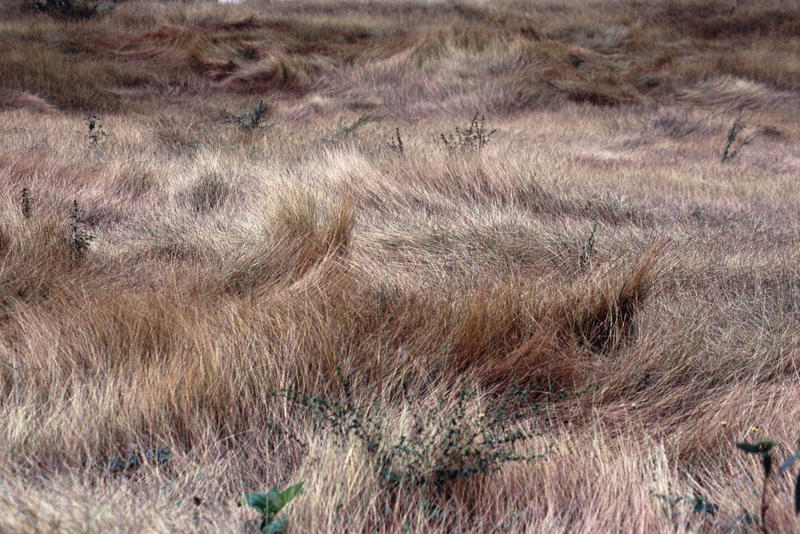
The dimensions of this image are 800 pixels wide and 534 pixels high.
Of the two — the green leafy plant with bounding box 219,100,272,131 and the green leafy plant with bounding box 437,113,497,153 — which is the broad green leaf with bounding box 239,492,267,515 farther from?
the green leafy plant with bounding box 219,100,272,131

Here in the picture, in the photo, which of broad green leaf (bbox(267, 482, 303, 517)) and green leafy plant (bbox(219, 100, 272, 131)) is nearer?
broad green leaf (bbox(267, 482, 303, 517))

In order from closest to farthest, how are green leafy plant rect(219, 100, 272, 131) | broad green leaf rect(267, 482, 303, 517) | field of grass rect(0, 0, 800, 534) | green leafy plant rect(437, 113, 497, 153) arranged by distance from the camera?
broad green leaf rect(267, 482, 303, 517)
field of grass rect(0, 0, 800, 534)
green leafy plant rect(437, 113, 497, 153)
green leafy plant rect(219, 100, 272, 131)

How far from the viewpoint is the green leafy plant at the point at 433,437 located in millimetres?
1337

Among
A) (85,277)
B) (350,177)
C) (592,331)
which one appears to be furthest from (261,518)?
(350,177)

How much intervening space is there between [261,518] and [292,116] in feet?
25.4

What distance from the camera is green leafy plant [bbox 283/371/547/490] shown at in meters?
1.34

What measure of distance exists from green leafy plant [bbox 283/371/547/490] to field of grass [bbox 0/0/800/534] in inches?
0.4

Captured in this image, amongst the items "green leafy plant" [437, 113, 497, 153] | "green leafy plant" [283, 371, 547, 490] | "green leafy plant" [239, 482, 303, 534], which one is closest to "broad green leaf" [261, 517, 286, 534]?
"green leafy plant" [239, 482, 303, 534]

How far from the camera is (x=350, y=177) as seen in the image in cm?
410

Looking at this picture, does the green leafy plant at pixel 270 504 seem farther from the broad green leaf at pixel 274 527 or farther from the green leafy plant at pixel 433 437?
the green leafy plant at pixel 433 437

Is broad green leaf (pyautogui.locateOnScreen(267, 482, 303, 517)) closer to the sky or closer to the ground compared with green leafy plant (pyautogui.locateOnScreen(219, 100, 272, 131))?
closer to the ground

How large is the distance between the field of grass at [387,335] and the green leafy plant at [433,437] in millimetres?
11

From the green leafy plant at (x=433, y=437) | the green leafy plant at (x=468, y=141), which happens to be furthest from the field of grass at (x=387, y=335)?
the green leafy plant at (x=468, y=141)

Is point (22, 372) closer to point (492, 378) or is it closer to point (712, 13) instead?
point (492, 378)
